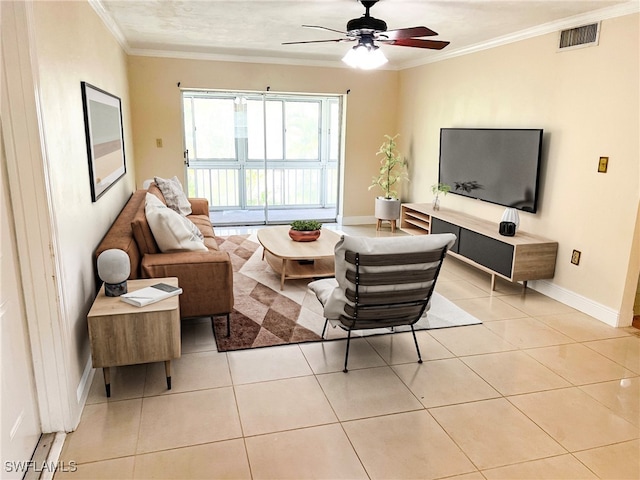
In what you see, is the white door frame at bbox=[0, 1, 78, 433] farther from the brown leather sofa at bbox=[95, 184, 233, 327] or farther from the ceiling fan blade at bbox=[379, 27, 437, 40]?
the ceiling fan blade at bbox=[379, 27, 437, 40]

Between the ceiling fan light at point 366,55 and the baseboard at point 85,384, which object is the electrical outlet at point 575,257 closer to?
the ceiling fan light at point 366,55

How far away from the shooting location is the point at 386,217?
661 centimetres

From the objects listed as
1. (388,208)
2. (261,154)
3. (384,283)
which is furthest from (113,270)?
(261,154)

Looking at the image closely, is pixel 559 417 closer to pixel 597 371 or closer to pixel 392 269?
pixel 597 371

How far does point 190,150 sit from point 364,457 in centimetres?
632

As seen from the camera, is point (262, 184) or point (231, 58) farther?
point (262, 184)

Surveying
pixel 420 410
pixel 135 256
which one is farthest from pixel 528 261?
pixel 135 256

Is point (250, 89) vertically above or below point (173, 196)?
above

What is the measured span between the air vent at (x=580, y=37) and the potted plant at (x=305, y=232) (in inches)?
108

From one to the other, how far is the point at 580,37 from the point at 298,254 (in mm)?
3015

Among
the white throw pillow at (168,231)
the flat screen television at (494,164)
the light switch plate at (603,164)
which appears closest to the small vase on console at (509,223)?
the flat screen television at (494,164)

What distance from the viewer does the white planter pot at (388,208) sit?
6551 millimetres

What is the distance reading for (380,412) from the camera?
8.05 ft

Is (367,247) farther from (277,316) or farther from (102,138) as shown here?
(102,138)
